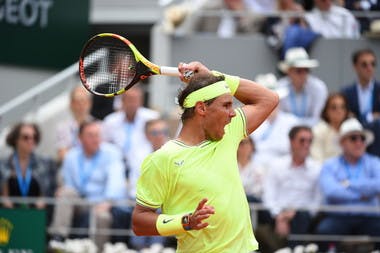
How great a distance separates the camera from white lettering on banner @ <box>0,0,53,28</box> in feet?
32.7

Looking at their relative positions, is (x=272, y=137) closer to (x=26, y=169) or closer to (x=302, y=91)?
(x=302, y=91)

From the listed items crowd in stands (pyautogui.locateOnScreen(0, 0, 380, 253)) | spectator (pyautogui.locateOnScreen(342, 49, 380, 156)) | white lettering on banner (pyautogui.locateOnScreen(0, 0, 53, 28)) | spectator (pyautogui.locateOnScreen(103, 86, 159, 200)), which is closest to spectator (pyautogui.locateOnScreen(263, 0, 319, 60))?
crowd in stands (pyautogui.locateOnScreen(0, 0, 380, 253))

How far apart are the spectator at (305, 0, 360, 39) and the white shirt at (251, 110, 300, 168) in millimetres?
1836

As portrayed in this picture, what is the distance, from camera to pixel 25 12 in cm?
1003

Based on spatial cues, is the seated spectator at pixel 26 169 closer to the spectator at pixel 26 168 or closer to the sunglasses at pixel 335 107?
the spectator at pixel 26 168

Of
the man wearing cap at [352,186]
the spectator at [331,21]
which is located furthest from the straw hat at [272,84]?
the spectator at [331,21]

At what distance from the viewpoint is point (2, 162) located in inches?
444

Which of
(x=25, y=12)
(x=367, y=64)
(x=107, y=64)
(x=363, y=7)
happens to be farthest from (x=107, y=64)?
(x=363, y=7)

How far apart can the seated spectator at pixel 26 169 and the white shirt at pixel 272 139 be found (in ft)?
6.85

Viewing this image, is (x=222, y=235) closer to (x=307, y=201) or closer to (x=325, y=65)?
(x=307, y=201)

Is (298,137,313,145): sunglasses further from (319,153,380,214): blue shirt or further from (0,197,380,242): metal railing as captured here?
(0,197,380,242): metal railing

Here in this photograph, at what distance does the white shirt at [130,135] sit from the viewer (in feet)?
37.2

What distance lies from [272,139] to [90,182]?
75.6 inches

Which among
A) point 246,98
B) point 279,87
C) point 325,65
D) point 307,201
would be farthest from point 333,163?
point 246,98
